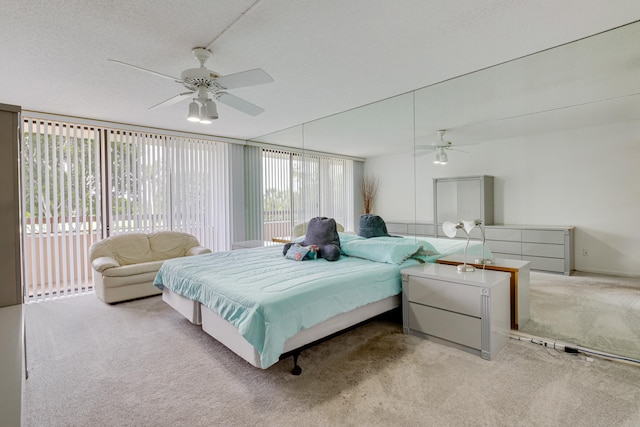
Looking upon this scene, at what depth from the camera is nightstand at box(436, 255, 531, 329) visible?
273cm

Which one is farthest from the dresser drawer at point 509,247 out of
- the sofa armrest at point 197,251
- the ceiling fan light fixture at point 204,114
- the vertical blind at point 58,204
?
the vertical blind at point 58,204

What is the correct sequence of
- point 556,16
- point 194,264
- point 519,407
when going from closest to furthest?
point 519,407
point 556,16
point 194,264

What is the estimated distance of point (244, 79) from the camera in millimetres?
2283

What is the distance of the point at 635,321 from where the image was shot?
8.00 ft

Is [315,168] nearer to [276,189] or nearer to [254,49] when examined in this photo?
[276,189]

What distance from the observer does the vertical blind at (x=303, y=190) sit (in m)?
4.06

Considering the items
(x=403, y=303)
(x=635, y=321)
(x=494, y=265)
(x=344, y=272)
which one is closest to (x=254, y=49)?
(x=344, y=272)

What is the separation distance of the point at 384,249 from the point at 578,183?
5.91 feet

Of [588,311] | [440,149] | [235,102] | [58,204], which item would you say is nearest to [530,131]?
[440,149]

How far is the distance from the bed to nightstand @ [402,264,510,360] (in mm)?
221

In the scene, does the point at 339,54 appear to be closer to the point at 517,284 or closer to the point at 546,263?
the point at 517,284

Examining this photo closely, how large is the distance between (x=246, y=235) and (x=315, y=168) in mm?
2230

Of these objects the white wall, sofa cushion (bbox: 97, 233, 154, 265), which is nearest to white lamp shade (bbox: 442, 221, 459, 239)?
the white wall

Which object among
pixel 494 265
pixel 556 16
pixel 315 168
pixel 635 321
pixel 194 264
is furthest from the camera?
pixel 315 168
